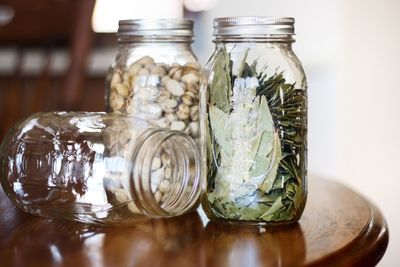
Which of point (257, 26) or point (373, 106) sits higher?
point (257, 26)

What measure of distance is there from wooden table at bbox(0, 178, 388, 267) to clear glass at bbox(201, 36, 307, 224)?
0.02 meters

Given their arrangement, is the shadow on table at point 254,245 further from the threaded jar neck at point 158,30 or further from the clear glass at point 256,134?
the threaded jar neck at point 158,30

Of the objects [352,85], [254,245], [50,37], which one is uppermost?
[50,37]

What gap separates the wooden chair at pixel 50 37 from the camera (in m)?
1.36

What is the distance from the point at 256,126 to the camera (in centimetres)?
70

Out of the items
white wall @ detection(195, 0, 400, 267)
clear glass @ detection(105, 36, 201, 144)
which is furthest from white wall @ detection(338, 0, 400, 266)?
clear glass @ detection(105, 36, 201, 144)

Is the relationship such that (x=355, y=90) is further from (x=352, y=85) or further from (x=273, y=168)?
(x=273, y=168)

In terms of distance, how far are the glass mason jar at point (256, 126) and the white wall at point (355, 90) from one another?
5.05 feet

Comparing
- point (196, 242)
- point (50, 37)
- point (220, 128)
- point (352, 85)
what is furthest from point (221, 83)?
point (352, 85)

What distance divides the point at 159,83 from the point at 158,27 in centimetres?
6

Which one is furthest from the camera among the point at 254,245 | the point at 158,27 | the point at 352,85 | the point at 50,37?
the point at 352,85

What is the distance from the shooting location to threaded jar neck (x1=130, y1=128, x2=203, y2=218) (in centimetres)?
67

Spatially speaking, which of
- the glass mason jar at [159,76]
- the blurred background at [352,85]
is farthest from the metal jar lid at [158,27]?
the blurred background at [352,85]

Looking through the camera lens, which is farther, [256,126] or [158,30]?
[158,30]
